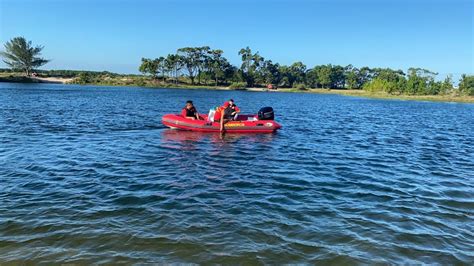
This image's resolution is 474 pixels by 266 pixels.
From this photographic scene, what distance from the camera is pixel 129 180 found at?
1017cm

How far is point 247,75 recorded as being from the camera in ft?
437

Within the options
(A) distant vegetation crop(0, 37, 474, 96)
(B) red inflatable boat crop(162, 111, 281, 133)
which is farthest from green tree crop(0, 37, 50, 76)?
(B) red inflatable boat crop(162, 111, 281, 133)

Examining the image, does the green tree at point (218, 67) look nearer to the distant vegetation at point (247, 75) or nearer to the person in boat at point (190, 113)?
the distant vegetation at point (247, 75)

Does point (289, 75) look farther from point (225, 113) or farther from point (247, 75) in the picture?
point (225, 113)

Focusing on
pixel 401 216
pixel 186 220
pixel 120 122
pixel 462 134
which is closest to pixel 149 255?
pixel 186 220

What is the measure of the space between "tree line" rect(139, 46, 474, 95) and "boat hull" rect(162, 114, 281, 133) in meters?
93.8

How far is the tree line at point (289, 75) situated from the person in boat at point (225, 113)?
94418 mm

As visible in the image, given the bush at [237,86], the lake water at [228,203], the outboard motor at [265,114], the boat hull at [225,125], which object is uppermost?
the bush at [237,86]

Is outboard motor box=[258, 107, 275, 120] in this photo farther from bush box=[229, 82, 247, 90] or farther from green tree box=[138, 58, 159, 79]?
green tree box=[138, 58, 159, 79]

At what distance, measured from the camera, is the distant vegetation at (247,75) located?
103625mm

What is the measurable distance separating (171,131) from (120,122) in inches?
208

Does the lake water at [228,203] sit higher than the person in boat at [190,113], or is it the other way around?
the person in boat at [190,113]

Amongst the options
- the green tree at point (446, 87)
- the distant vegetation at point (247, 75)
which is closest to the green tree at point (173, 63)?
the distant vegetation at point (247, 75)

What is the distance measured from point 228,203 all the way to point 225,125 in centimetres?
1123
